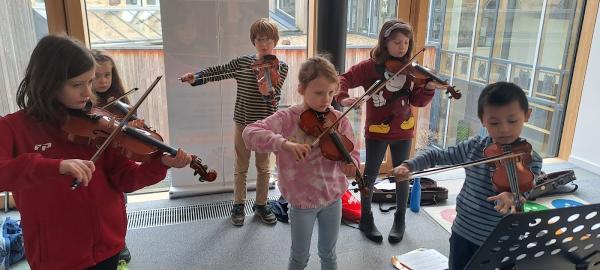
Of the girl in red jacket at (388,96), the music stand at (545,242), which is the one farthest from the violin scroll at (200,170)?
the girl in red jacket at (388,96)

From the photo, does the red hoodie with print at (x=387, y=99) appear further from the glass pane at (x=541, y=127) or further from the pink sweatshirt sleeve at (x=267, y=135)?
the glass pane at (x=541, y=127)

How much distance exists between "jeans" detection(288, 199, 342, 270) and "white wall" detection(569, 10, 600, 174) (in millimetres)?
2955

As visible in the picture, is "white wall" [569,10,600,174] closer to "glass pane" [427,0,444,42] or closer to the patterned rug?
the patterned rug

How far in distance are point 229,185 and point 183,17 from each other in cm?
116

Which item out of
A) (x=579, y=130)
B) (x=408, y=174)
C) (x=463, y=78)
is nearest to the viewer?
(x=408, y=174)

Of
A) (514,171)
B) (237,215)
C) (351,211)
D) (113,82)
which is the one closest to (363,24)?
(351,211)

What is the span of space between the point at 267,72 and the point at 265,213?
2.82 feet

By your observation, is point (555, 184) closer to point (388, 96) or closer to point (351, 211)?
point (351, 211)

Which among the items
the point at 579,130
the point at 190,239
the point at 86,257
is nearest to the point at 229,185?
the point at 190,239

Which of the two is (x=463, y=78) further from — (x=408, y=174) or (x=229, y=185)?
(x=408, y=174)

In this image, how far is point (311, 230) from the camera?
64.2 inches

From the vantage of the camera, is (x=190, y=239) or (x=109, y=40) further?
(x=109, y=40)

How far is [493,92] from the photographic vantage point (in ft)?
4.21

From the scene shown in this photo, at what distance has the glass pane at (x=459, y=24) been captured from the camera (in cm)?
326
